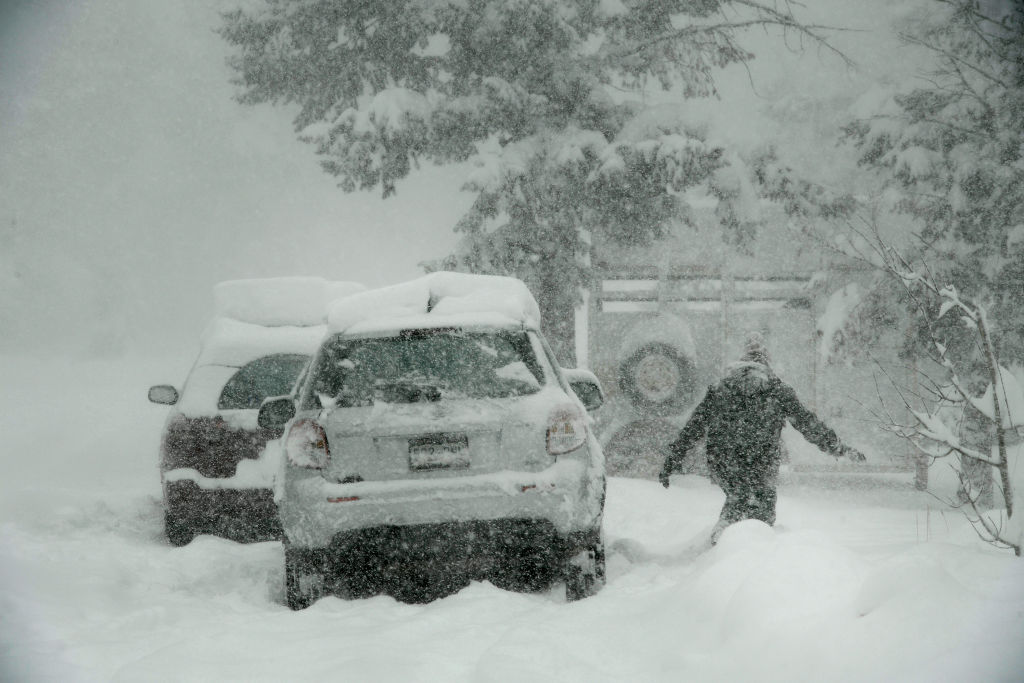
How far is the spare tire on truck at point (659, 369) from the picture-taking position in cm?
1032

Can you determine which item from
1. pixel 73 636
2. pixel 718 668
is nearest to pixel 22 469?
pixel 73 636

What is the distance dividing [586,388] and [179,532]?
3314 millimetres

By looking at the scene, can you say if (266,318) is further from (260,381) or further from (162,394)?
(162,394)

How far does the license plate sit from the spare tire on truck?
6.11 metres

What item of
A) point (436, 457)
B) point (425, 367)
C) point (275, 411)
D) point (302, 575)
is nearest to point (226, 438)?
point (275, 411)

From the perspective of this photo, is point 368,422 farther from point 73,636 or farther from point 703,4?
point 703,4

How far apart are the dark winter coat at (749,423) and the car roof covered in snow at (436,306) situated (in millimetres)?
1651

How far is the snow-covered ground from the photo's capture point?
2637 mm

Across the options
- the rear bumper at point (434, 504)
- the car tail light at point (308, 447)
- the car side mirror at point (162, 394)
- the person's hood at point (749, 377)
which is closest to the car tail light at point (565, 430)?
the rear bumper at point (434, 504)

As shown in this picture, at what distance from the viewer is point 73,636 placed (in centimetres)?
388

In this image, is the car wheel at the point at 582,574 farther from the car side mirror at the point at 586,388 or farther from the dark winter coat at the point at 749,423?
the dark winter coat at the point at 749,423

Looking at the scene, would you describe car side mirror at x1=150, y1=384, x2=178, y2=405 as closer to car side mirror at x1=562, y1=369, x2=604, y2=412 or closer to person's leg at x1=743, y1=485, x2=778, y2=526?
car side mirror at x1=562, y1=369, x2=604, y2=412

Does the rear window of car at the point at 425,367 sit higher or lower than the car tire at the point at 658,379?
higher

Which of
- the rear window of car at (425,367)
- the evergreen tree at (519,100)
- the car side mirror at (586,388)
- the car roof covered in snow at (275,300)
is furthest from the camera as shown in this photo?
the evergreen tree at (519,100)
